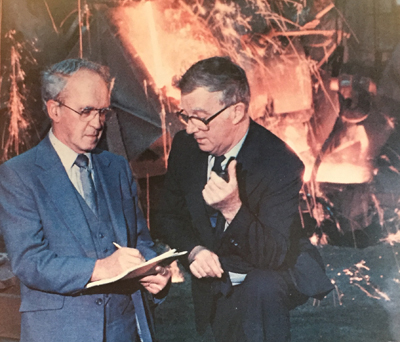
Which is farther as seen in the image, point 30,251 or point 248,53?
point 248,53

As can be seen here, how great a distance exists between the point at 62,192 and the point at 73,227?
17 centimetres

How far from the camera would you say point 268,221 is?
7.29ft

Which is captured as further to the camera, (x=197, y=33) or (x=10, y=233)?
(x=197, y=33)

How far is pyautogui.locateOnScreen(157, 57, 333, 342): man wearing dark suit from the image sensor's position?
2.26 meters

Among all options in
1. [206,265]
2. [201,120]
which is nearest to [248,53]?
[201,120]

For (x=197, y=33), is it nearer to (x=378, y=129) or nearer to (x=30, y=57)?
(x=30, y=57)

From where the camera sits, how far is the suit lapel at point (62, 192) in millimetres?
1927

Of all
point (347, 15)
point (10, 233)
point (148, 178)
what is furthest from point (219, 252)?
point (347, 15)

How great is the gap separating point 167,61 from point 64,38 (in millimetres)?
702

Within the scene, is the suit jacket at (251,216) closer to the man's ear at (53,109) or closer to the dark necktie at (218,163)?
the dark necktie at (218,163)

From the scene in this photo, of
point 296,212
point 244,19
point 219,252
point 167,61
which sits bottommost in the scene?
point 219,252

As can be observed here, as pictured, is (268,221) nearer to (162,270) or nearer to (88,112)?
(162,270)

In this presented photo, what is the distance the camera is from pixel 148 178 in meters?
2.74

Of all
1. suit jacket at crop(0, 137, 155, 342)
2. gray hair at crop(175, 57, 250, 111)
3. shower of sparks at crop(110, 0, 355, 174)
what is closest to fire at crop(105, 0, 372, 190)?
shower of sparks at crop(110, 0, 355, 174)
